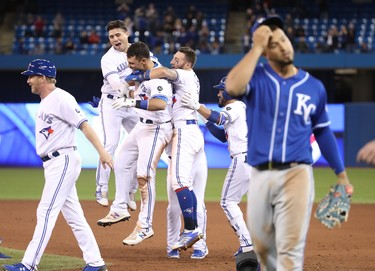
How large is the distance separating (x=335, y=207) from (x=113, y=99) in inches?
229

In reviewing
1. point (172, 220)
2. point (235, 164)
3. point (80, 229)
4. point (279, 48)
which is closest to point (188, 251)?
point (172, 220)

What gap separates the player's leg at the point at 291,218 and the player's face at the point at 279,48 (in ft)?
2.64

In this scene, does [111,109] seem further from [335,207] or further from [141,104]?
[335,207]

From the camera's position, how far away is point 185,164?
960cm

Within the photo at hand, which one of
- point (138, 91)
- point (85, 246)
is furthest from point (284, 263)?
point (138, 91)

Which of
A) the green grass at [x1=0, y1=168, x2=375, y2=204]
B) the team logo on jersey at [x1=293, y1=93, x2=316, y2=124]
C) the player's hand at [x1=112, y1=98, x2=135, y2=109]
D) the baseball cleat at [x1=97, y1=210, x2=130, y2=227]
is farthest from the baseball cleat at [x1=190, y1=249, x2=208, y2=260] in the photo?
the green grass at [x1=0, y1=168, x2=375, y2=204]

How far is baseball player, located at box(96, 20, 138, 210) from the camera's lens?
10797mm

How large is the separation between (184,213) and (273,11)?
21837 mm

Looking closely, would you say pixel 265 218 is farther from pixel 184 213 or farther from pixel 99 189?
pixel 99 189

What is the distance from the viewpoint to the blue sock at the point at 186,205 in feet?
30.8

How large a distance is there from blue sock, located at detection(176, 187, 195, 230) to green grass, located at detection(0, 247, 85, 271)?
4.21ft

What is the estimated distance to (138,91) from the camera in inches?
392

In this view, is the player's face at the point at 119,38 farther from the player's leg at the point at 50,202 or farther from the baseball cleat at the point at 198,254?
the player's leg at the point at 50,202

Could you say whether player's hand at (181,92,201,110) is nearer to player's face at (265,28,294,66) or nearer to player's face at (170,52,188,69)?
player's face at (170,52,188,69)
